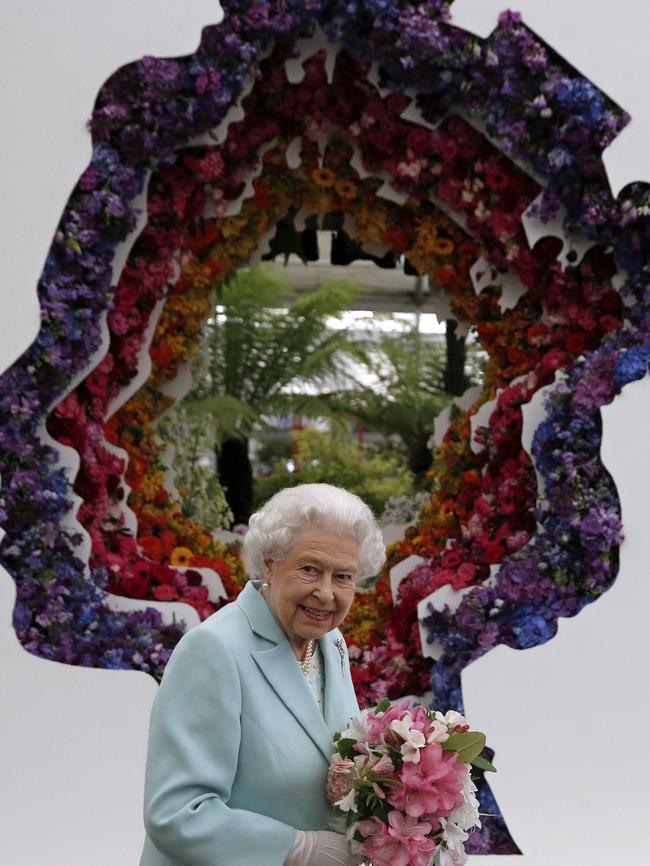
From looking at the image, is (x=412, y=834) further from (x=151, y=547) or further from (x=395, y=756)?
(x=151, y=547)

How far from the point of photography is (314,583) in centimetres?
175

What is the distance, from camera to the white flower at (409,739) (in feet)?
5.29

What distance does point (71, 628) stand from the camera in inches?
140

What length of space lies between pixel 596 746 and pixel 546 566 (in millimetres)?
605

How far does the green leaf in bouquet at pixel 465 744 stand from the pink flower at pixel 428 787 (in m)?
0.04

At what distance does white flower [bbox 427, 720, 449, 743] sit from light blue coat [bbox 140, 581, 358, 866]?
183 mm

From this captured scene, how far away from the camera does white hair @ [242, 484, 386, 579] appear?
1.76 metres

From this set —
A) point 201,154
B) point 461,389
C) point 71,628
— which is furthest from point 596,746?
point 461,389

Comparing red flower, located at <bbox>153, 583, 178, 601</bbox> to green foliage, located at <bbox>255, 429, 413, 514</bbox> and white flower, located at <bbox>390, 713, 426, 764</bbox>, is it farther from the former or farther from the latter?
green foliage, located at <bbox>255, 429, 413, 514</bbox>

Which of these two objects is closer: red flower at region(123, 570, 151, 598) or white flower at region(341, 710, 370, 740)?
white flower at region(341, 710, 370, 740)

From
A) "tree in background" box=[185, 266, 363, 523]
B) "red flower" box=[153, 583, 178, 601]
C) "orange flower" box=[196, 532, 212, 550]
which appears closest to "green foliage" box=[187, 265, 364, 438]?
"tree in background" box=[185, 266, 363, 523]

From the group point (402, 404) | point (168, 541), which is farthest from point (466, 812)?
point (402, 404)

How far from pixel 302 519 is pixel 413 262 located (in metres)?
2.86

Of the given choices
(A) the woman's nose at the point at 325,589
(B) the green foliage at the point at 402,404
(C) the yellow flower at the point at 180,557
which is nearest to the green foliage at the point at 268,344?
(B) the green foliage at the point at 402,404
